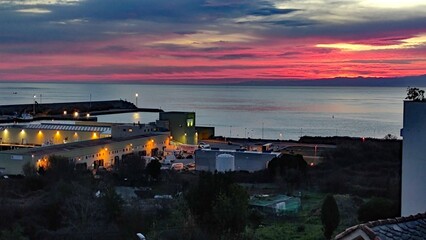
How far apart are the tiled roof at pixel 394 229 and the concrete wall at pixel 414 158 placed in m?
2.90

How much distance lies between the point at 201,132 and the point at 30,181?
17913mm

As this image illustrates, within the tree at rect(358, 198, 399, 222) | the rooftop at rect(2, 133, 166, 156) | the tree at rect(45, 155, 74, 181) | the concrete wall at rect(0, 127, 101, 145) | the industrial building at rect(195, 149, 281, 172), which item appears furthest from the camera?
the concrete wall at rect(0, 127, 101, 145)

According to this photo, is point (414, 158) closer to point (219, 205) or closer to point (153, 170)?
point (219, 205)

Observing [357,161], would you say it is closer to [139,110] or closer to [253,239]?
[253,239]

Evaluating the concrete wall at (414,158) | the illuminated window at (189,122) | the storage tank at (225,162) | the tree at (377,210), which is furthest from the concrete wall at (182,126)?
the concrete wall at (414,158)

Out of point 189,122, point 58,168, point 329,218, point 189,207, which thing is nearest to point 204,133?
point 189,122

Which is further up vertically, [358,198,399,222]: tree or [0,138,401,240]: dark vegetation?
[358,198,399,222]: tree

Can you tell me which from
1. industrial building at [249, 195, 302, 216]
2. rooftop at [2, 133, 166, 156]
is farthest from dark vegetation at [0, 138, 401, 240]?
rooftop at [2, 133, 166, 156]

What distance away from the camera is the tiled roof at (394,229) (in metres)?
2.00

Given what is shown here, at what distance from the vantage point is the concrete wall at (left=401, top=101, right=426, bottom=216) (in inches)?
197

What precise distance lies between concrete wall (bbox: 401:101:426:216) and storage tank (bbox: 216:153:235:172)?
41.8 feet

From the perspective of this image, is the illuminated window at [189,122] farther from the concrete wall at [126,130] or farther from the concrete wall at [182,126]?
the concrete wall at [126,130]

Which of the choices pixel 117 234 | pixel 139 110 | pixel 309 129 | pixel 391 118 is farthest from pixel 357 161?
pixel 139 110

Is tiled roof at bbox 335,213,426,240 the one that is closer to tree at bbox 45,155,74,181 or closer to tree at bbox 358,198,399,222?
tree at bbox 358,198,399,222
